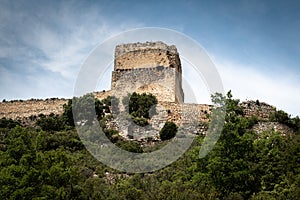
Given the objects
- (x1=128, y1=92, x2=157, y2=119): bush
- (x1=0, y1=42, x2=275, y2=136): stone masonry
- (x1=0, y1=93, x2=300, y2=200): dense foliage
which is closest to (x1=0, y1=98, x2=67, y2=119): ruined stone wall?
(x1=0, y1=42, x2=275, y2=136): stone masonry

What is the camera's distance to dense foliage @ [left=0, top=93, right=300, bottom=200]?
17844 millimetres

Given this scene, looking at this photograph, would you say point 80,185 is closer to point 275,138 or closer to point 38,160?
point 38,160

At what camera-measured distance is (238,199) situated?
18969 mm

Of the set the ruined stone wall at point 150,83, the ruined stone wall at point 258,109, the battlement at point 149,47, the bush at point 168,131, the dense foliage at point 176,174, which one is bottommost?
the dense foliage at point 176,174

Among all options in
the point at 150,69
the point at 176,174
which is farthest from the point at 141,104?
the point at 176,174

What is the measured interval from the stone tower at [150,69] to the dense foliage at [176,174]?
982cm

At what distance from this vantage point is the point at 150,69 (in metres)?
37.2

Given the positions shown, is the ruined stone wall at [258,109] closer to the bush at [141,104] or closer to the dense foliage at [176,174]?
the bush at [141,104]

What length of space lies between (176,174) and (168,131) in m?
8.38

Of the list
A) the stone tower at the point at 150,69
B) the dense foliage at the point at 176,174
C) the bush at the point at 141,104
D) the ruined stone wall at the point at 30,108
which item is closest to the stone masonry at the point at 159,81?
the stone tower at the point at 150,69

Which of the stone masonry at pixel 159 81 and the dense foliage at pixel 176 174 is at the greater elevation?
the stone masonry at pixel 159 81

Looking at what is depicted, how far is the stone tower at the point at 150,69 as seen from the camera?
36.6m

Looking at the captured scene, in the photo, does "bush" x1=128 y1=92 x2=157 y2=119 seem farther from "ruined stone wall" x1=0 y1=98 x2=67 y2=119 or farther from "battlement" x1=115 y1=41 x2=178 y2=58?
"ruined stone wall" x1=0 y1=98 x2=67 y2=119

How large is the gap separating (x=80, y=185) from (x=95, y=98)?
19.0m
